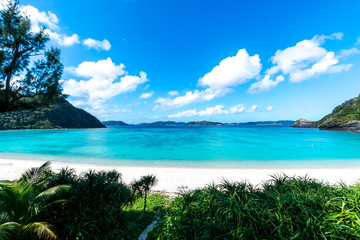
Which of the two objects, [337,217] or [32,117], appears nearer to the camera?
[337,217]

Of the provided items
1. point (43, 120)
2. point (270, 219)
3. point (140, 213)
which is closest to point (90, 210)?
point (140, 213)

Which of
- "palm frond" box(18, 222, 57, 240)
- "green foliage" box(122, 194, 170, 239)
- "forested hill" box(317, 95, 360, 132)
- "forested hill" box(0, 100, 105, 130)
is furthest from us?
"forested hill" box(0, 100, 105, 130)

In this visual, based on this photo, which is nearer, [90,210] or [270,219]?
[270,219]

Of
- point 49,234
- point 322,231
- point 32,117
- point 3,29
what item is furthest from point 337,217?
point 32,117

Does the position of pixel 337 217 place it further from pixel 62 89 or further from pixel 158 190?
pixel 62 89

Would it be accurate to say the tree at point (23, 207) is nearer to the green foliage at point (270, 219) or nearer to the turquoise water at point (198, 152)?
the green foliage at point (270, 219)

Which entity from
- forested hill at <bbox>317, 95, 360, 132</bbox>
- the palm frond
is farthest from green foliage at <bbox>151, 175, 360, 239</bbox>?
forested hill at <bbox>317, 95, 360, 132</bbox>

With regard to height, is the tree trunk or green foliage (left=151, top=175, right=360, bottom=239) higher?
the tree trunk

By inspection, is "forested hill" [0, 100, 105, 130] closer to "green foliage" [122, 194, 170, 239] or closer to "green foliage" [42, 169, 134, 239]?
"green foliage" [122, 194, 170, 239]

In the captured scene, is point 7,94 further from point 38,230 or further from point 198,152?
point 198,152

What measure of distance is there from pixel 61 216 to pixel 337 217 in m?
6.92

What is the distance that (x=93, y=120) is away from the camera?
461ft

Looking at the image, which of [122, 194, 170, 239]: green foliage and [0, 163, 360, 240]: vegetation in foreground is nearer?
[0, 163, 360, 240]: vegetation in foreground

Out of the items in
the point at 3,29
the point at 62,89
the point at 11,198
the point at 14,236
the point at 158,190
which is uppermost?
the point at 3,29
